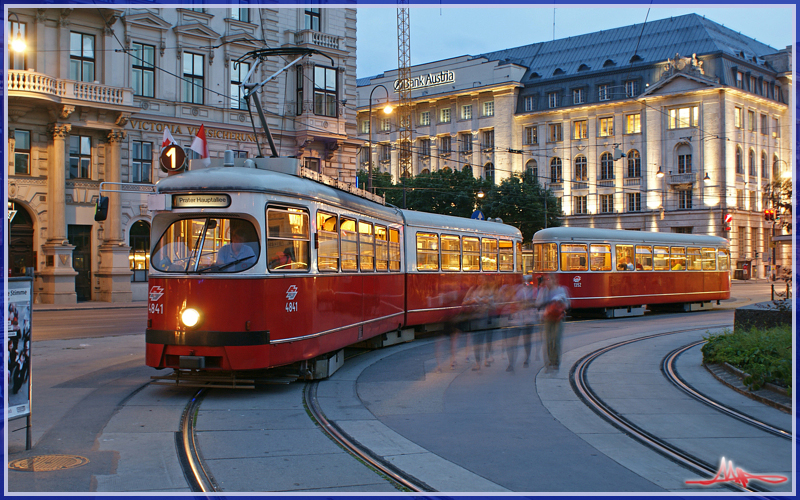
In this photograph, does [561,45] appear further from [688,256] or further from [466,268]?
[466,268]

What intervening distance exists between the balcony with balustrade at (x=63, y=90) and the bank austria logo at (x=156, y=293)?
22.7 metres

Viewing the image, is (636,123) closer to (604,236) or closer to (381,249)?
(604,236)

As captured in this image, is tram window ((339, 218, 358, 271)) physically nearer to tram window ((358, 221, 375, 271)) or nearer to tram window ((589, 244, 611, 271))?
tram window ((358, 221, 375, 271))

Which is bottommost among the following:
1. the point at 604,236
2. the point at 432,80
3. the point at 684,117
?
the point at 604,236

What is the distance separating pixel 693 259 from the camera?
27.9 metres

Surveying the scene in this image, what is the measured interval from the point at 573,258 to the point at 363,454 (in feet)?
58.2

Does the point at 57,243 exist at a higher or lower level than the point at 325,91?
lower

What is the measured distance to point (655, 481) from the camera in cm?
627

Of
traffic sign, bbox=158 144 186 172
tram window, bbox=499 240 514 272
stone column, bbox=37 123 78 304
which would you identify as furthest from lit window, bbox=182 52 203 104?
traffic sign, bbox=158 144 186 172

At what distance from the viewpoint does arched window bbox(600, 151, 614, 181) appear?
6975 cm

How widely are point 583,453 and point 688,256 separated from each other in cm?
2240

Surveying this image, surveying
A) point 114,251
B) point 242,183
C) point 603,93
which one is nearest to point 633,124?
point 603,93

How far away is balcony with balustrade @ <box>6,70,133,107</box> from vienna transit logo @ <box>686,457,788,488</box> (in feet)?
94.7

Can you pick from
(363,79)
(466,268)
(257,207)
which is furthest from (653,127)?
(257,207)
